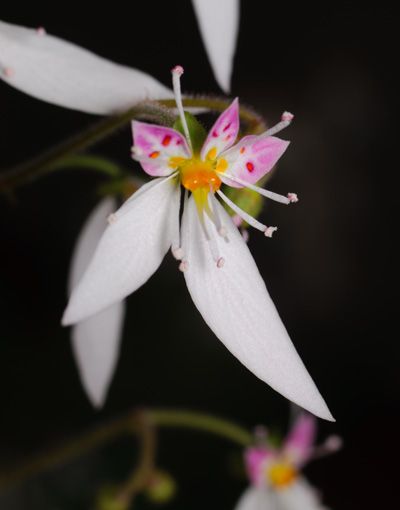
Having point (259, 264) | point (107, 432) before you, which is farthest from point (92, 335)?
point (259, 264)

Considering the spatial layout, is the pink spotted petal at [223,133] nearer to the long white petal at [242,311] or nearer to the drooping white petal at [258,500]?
the long white petal at [242,311]

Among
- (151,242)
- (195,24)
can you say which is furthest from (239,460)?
(195,24)

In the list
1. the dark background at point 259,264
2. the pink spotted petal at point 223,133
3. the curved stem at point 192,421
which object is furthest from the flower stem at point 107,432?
the pink spotted petal at point 223,133

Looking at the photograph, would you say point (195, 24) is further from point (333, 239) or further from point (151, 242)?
point (151, 242)

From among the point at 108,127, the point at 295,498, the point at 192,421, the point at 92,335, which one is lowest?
the point at 295,498

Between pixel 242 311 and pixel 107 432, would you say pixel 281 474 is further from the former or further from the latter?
pixel 242 311

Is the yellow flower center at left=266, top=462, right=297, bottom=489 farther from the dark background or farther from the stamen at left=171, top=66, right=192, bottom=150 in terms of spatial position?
the stamen at left=171, top=66, right=192, bottom=150

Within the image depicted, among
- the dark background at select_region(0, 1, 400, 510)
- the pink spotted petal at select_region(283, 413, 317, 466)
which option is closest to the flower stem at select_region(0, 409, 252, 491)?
the pink spotted petal at select_region(283, 413, 317, 466)

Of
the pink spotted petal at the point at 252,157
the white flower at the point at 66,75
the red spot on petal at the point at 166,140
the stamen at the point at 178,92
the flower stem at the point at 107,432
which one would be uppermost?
the white flower at the point at 66,75
